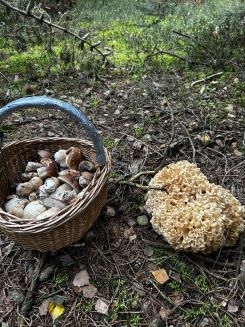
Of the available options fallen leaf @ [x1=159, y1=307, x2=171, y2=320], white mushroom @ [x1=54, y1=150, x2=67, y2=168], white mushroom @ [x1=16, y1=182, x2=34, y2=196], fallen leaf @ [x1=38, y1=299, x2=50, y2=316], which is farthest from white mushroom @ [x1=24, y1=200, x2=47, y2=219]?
fallen leaf @ [x1=159, y1=307, x2=171, y2=320]

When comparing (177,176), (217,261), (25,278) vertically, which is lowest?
(25,278)

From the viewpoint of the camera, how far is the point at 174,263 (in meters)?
2.36

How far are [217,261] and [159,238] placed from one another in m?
0.43

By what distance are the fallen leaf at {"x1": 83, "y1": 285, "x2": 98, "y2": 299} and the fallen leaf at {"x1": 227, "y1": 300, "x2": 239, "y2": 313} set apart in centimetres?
82

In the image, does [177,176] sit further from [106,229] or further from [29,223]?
[29,223]

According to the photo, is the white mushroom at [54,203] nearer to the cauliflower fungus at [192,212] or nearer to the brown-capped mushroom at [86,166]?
the brown-capped mushroom at [86,166]

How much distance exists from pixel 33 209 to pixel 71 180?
0.35 metres

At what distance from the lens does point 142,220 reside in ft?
8.73

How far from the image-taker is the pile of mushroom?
7.56 ft

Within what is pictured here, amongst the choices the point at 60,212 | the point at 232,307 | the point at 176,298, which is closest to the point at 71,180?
the point at 60,212

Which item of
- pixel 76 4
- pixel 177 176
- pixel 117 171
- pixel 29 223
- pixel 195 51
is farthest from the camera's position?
pixel 76 4

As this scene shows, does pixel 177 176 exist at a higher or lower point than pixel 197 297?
higher

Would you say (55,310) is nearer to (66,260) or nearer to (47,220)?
(66,260)

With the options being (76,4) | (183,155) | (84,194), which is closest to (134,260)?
(84,194)
